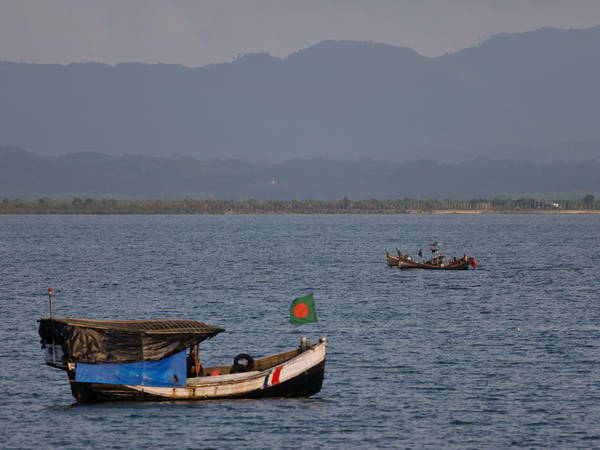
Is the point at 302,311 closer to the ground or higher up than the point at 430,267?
higher up

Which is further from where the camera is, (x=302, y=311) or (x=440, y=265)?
(x=440, y=265)

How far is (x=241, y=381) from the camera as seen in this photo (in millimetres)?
46562

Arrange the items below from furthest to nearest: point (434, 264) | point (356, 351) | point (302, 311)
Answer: point (434, 264)
point (356, 351)
point (302, 311)

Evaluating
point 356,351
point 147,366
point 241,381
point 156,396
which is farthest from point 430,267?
point 147,366

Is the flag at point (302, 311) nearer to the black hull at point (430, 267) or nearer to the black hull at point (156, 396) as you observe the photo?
A: the black hull at point (156, 396)

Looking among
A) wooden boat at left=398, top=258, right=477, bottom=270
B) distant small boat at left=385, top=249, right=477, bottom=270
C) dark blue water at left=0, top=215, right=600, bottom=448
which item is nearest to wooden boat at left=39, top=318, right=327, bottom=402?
dark blue water at left=0, top=215, right=600, bottom=448

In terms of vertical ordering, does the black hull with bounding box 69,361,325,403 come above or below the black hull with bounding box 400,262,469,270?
below

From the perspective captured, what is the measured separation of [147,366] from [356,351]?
55.2 feet

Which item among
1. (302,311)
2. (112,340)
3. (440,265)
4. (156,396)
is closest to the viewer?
(112,340)

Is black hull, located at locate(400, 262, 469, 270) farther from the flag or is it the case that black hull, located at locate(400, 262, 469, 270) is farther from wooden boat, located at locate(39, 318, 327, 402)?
wooden boat, located at locate(39, 318, 327, 402)

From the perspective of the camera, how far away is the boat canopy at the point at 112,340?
4553 cm

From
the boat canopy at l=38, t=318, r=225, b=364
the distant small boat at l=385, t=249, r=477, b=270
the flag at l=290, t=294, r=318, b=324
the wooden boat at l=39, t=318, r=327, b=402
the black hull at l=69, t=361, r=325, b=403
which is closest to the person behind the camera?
the boat canopy at l=38, t=318, r=225, b=364

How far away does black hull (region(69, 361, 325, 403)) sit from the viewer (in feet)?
152

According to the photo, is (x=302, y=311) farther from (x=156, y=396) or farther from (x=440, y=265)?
(x=440, y=265)
